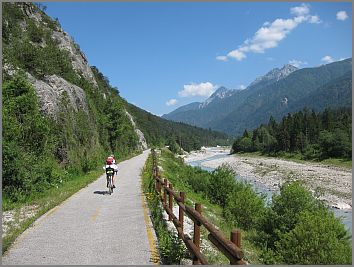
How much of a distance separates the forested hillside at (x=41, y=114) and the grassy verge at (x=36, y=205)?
1.55 ft

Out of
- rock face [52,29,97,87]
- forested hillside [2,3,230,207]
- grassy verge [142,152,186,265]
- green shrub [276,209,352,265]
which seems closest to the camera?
grassy verge [142,152,186,265]

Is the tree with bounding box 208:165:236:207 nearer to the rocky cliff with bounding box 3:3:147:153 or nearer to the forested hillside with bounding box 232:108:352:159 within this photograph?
the rocky cliff with bounding box 3:3:147:153

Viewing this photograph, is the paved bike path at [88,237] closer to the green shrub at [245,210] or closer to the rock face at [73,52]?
the green shrub at [245,210]

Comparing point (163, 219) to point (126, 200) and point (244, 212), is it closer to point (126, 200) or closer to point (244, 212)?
point (126, 200)

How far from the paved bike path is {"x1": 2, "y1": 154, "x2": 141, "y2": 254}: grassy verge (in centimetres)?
22

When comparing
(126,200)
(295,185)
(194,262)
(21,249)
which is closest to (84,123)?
(126,200)

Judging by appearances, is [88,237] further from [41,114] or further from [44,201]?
[41,114]

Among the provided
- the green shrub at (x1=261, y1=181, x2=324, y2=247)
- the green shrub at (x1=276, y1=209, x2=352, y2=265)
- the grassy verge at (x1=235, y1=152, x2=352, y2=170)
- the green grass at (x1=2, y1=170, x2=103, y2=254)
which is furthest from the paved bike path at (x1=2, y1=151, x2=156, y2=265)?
the grassy verge at (x1=235, y1=152, x2=352, y2=170)

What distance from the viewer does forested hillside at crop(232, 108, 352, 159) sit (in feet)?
275

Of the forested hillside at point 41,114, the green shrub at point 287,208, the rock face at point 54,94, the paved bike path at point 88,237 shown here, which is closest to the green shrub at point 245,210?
the green shrub at point 287,208

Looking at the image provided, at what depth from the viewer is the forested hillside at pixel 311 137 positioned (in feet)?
275

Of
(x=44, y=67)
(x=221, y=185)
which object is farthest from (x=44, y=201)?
(x=44, y=67)

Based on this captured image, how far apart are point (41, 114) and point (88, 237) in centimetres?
1688

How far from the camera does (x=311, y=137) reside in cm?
10556
